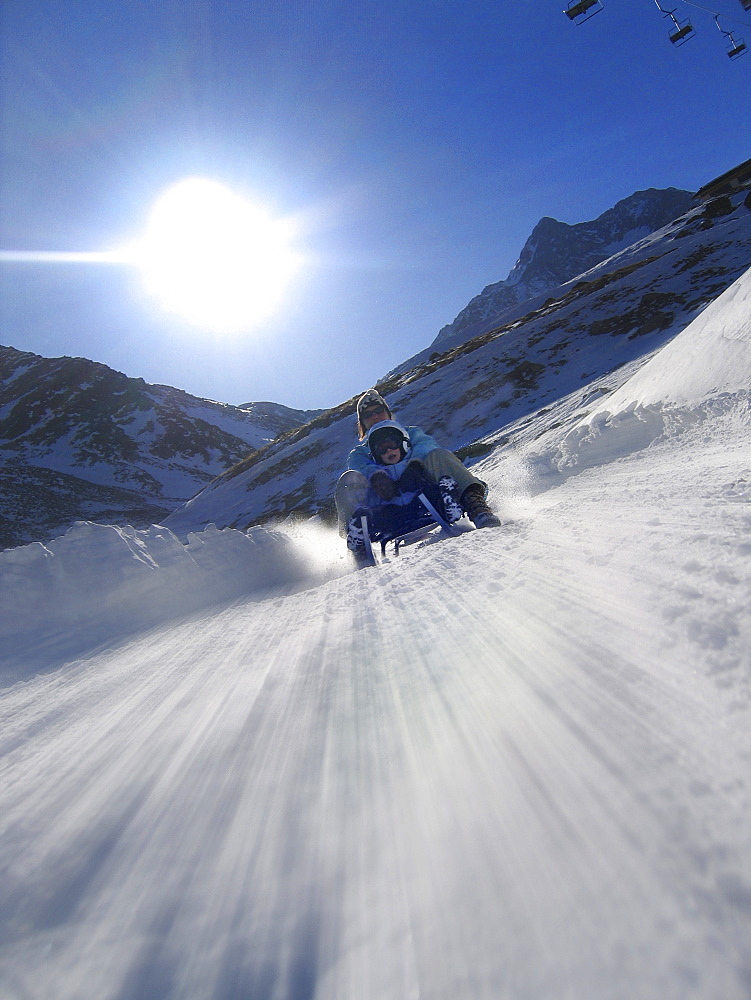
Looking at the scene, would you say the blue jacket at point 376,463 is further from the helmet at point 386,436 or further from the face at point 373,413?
the face at point 373,413

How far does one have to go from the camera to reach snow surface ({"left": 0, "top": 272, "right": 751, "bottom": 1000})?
1.58 feet

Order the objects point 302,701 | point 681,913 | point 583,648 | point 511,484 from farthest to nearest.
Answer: point 511,484, point 302,701, point 583,648, point 681,913

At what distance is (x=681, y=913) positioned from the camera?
45 cm

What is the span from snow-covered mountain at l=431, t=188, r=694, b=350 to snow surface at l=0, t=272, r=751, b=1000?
456 feet

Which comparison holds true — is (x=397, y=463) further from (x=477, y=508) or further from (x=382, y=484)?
(x=477, y=508)

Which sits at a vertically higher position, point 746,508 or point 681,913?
point 681,913

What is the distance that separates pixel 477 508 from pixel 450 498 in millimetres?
343

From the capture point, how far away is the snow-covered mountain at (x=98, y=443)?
43.9 metres

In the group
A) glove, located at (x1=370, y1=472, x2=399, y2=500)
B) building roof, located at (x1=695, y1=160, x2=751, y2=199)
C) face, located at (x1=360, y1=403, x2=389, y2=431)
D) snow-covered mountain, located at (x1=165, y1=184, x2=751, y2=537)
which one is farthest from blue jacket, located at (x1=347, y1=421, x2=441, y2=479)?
building roof, located at (x1=695, y1=160, x2=751, y2=199)

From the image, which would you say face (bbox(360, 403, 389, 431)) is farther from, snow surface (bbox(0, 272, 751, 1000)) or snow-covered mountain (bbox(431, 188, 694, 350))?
snow-covered mountain (bbox(431, 188, 694, 350))

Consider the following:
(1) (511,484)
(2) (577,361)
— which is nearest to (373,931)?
(1) (511,484)

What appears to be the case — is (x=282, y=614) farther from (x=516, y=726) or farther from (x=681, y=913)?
(x=681, y=913)

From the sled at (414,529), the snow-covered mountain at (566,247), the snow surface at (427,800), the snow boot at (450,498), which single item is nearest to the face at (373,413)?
the sled at (414,529)

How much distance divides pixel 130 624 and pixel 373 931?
2472 mm
